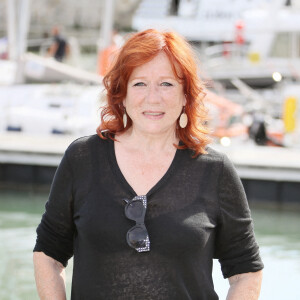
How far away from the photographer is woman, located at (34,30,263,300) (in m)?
1.70

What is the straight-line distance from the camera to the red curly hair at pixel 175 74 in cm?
176

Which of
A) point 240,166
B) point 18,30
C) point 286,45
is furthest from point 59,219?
point 286,45

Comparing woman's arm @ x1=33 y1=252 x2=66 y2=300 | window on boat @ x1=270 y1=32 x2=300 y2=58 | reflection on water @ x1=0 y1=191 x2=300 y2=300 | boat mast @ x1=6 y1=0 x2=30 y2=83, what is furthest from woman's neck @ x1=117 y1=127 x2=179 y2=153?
window on boat @ x1=270 y1=32 x2=300 y2=58

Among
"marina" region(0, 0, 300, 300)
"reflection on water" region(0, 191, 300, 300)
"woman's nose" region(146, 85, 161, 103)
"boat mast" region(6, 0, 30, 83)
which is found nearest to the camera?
"woman's nose" region(146, 85, 161, 103)

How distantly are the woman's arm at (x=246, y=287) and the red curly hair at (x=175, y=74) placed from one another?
325mm

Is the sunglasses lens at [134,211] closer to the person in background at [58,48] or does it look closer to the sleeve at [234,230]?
the sleeve at [234,230]

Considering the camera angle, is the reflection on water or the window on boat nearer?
the reflection on water

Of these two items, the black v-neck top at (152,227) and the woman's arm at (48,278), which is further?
the woman's arm at (48,278)

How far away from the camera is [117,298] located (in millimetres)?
1700

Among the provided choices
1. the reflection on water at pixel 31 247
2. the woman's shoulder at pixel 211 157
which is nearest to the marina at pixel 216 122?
the reflection on water at pixel 31 247

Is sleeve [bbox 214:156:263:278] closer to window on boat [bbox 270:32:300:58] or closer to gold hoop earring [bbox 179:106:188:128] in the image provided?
gold hoop earring [bbox 179:106:188:128]

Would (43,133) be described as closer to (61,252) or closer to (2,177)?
(2,177)

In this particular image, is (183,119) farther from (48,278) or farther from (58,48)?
(58,48)

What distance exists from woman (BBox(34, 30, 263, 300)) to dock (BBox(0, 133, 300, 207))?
598cm
